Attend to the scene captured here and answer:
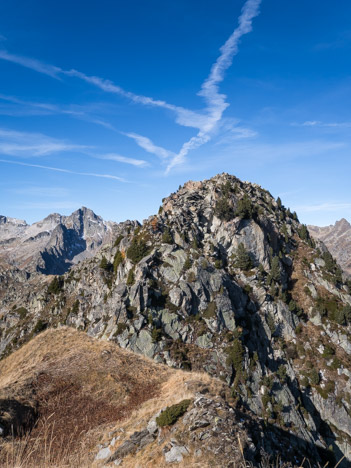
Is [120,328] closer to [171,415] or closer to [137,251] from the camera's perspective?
[137,251]

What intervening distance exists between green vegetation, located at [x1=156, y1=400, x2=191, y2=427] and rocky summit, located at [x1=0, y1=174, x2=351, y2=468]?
3303mm

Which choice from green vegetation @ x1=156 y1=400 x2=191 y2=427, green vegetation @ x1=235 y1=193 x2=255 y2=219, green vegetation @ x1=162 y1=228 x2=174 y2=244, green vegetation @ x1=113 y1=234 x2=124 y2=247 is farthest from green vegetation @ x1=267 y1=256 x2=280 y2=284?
green vegetation @ x1=156 y1=400 x2=191 y2=427

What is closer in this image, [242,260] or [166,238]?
[166,238]

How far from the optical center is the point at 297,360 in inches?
2515

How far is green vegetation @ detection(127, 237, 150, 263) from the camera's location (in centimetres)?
6412

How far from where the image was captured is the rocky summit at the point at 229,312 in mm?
49500

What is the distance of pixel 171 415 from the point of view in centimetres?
1738

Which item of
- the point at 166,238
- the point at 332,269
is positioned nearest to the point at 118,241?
the point at 166,238

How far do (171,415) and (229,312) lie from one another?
1721 inches

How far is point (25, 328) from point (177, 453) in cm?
7508

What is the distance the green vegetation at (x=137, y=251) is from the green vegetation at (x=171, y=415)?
46.7m

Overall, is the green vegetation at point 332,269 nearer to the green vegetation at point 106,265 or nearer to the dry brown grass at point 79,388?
the green vegetation at point 106,265

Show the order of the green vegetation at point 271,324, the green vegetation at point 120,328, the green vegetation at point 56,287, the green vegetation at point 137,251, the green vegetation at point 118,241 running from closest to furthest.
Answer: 1. the green vegetation at point 120,328
2. the green vegetation at point 137,251
3. the green vegetation at point 271,324
4. the green vegetation at point 118,241
5. the green vegetation at point 56,287

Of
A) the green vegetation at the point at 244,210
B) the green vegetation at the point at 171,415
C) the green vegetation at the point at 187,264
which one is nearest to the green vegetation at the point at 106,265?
the green vegetation at the point at 187,264
